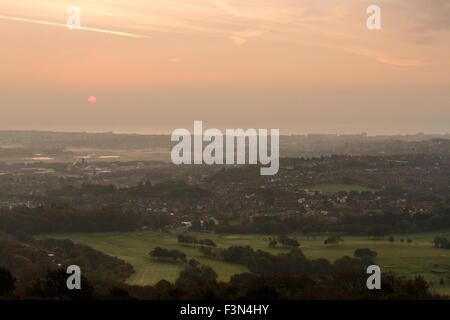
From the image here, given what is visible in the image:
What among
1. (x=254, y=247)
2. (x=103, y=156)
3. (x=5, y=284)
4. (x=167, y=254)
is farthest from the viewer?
(x=103, y=156)

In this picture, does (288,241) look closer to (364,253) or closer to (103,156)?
(364,253)

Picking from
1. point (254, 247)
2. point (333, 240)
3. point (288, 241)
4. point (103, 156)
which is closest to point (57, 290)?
point (254, 247)

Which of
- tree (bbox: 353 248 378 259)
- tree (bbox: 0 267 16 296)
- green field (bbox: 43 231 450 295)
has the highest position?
tree (bbox: 0 267 16 296)

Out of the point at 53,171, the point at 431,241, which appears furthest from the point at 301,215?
the point at 53,171

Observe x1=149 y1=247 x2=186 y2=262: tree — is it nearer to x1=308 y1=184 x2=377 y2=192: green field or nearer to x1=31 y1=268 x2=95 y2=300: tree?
x1=31 y1=268 x2=95 y2=300: tree

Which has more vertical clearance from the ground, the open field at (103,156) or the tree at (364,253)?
the open field at (103,156)

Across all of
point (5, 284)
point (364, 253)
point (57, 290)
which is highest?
point (5, 284)

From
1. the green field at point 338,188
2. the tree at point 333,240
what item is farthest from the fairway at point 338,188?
the tree at point 333,240

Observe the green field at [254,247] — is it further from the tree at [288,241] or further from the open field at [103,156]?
the open field at [103,156]

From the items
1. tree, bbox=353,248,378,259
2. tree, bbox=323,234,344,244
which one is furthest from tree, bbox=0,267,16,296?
tree, bbox=323,234,344,244
